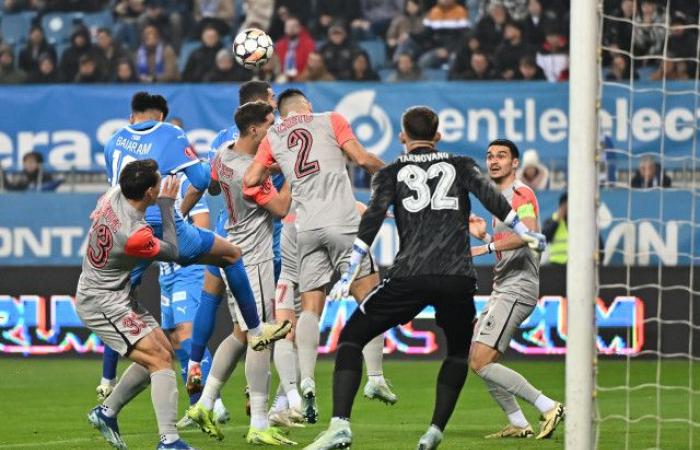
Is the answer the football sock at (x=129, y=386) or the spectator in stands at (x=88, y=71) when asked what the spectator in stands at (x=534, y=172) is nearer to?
the spectator in stands at (x=88, y=71)

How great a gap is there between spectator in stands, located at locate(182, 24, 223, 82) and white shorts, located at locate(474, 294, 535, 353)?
10740 mm

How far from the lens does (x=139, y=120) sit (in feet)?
34.7

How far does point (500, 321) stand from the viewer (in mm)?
9680

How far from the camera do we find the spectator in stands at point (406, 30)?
20.2m

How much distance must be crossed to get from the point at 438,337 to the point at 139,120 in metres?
6.31

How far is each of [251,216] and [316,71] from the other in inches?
369

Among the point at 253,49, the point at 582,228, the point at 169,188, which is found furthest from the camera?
the point at 253,49

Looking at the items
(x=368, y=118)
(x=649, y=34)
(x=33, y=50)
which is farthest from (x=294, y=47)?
(x=649, y=34)

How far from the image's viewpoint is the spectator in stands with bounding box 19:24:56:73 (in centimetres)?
2064

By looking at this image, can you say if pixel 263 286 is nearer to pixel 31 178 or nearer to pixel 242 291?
pixel 242 291

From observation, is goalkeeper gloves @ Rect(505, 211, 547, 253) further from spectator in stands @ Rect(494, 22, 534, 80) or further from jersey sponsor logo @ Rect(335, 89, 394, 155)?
spectator in stands @ Rect(494, 22, 534, 80)

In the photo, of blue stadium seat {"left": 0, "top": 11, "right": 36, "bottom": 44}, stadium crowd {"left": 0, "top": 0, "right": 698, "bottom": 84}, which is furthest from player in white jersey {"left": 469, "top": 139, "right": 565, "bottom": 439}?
blue stadium seat {"left": 0, "top": 11, "right": 36, "bottom": 44}

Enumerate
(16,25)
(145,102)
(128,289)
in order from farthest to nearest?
(16,25) → (145,102) → (128,289)

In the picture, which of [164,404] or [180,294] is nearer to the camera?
[164,404]
